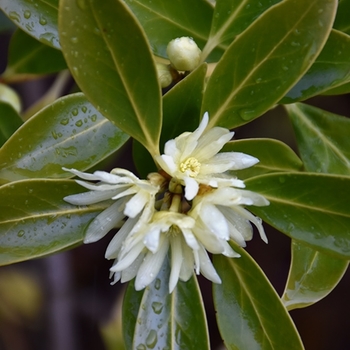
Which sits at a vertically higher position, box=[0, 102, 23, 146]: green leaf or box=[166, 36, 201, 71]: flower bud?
box=[166, 36, 201, 71]: flower bud

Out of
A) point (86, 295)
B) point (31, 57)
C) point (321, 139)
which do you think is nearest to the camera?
point (321, 139)

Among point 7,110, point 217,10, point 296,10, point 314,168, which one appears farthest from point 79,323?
point 296,10

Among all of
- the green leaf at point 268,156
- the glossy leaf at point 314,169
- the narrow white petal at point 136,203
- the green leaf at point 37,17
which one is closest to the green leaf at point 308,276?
the glossy leaf at point 314,169

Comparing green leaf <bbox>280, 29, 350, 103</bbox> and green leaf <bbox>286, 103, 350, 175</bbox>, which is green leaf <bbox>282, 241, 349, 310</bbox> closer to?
green leaf <bbox>286, 103, 350, 175</bbox>

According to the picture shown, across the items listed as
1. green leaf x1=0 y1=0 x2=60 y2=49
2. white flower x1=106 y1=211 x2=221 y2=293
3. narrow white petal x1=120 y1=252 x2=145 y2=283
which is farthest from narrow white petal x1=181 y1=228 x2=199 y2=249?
green leaf x1=0 y1=0 x2=60 y2=49

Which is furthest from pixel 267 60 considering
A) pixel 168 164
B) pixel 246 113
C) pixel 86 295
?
pixel 86 295

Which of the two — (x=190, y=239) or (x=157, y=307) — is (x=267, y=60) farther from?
(x=157, y=307)
